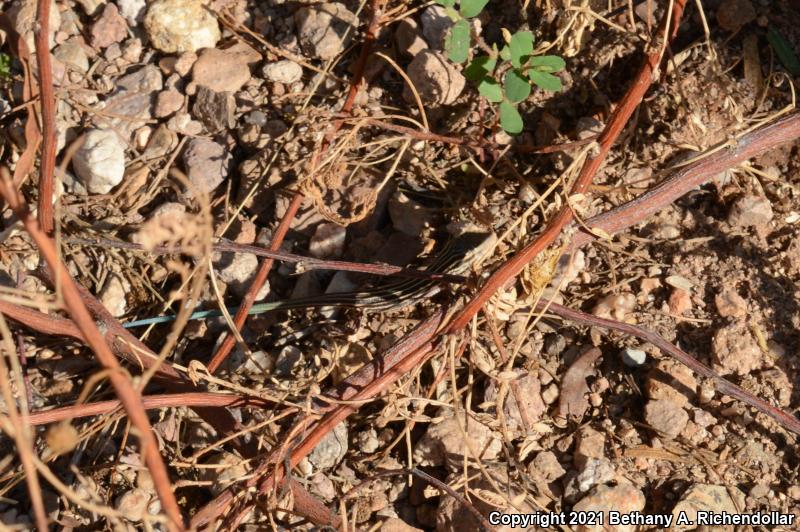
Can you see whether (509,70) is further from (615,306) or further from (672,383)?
(672,383)

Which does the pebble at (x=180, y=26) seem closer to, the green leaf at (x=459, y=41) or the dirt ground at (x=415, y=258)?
the dirt ground at (x=415, y=258)

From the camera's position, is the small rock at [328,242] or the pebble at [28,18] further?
the pebble at [28,18]

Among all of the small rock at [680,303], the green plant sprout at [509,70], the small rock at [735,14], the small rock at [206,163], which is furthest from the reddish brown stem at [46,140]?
the small rock at [735,14]

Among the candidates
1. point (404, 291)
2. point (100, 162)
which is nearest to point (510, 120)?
point (404, 291)

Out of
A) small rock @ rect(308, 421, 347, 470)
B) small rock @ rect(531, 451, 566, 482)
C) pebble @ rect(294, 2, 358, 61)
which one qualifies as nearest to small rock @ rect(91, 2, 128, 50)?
pebble @ rect(294, 2, 358, 61)

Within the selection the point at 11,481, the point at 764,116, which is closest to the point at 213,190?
the point at 11,481
